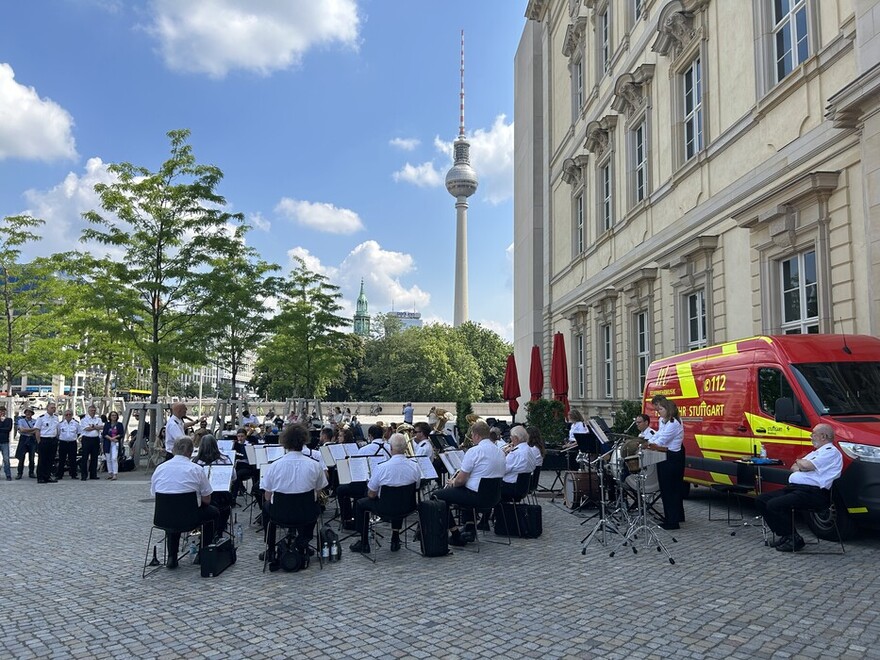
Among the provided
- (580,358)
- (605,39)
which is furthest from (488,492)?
(605,39)

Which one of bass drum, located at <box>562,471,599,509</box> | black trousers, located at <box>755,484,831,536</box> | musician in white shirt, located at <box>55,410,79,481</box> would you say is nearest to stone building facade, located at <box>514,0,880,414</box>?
black trousers, located at <box>755,484,831,536</box>

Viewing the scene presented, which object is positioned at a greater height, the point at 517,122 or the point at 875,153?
the point at 517,122

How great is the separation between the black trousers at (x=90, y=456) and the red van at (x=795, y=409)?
1455 centimetres

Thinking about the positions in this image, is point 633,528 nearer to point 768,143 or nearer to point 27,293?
point 768,143

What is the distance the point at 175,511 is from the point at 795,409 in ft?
25.4

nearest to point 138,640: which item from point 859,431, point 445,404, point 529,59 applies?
point 859,431

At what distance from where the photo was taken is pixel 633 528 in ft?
28.0

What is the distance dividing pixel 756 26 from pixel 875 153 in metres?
4.95

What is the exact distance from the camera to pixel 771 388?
949 cm

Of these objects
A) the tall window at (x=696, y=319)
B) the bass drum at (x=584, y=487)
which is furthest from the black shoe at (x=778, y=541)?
the tall window at (x=696, y=319)

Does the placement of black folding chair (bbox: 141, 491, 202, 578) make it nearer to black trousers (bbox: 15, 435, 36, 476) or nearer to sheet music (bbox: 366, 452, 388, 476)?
sheet music (bbox: 366, 452, 388, 476)

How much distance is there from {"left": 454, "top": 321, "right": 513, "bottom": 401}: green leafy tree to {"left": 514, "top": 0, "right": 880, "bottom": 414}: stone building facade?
2124 inches

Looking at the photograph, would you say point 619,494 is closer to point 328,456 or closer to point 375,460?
point 375,460

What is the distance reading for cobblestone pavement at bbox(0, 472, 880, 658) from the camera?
512 cm
